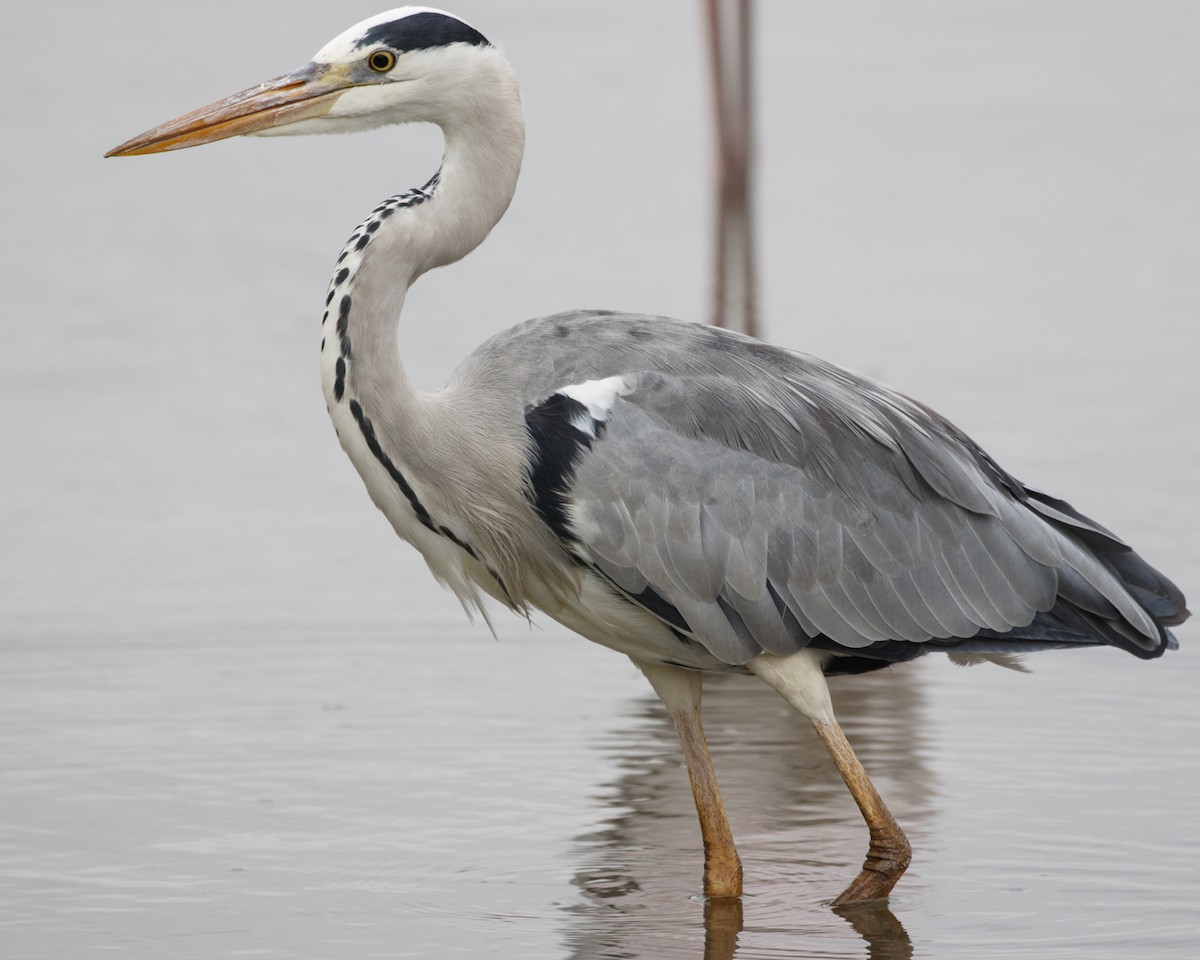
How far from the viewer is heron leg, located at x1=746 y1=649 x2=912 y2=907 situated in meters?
6.18

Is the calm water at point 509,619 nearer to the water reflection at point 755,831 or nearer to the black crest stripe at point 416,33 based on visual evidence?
the water reflection at point 755,831

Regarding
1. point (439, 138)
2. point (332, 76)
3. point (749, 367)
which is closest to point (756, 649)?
point (749, 367)

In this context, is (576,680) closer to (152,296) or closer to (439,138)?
(152,296)

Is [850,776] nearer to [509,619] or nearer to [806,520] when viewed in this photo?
[806,520]

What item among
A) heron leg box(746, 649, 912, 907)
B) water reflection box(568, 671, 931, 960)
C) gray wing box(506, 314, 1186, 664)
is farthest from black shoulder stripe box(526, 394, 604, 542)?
water reflection box(568, 671, 931, 960)

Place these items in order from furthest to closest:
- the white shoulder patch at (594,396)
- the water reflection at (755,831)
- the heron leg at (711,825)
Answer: the heron leg at (711,825), the water reflection at (755,831), the white shoulder patch at (594,396)

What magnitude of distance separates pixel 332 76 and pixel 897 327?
7.26m

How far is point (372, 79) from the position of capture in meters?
6.11

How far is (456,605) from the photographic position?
8.97 metres

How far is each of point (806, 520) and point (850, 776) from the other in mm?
701

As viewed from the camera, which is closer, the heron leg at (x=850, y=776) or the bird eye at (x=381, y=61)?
the bird eye at (x=381, y=61)

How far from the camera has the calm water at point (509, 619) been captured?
21.1 feet

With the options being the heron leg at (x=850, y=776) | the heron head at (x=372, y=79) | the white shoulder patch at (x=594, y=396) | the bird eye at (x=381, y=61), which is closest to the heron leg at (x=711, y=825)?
the heron leg at (x=850, y=776)

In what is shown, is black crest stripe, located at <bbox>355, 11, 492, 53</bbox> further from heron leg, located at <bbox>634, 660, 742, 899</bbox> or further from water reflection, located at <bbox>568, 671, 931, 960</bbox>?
water reflection, located at <bbox>568, 671, 931, 960</bbox>
